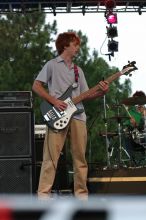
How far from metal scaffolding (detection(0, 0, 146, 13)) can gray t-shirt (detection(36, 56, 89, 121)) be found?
4.04 meters

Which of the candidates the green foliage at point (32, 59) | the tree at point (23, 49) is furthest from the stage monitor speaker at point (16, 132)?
the green foliage at point (32, 59)

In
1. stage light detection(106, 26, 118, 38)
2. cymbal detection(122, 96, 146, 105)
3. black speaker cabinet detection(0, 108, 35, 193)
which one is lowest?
black speaker cabinet detection(0, 108, 35, 193)

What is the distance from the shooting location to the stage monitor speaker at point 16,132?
4.77m

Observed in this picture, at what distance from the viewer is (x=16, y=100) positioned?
496cm

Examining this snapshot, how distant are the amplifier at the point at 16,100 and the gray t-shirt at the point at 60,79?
72 centimetres

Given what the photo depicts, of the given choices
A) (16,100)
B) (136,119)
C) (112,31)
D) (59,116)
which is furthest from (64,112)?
(136,119)

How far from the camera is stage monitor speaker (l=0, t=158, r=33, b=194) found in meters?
4.72

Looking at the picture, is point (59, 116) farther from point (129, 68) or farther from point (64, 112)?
point (129, 68)

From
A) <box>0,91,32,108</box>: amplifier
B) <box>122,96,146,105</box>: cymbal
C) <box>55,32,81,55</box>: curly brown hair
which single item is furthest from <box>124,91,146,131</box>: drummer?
<box>55,32,81,55</box>: curly brown hair

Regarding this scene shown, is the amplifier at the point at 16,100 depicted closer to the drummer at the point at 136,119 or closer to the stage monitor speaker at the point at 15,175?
the stage monitor speaker at the point at 15,175

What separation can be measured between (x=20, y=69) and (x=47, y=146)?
2070cm

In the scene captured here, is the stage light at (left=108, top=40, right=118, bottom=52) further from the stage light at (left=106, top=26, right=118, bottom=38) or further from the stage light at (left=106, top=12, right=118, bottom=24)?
the stage light at (left=106, top=12, right=118, bottom=24)

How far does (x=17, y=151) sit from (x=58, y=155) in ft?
2.49

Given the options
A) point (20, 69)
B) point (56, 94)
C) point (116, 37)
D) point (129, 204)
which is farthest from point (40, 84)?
point (20, 69)
